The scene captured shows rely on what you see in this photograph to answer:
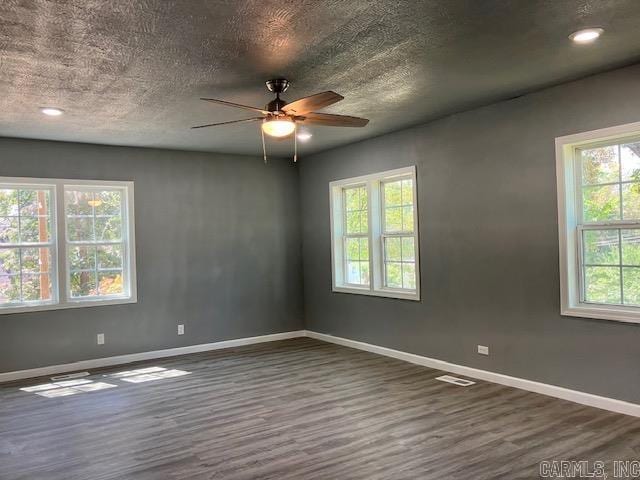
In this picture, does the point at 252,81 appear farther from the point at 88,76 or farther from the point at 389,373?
the point at 389,373

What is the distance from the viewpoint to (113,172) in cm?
608

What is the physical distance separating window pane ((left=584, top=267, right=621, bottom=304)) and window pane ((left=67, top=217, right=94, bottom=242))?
526 cm

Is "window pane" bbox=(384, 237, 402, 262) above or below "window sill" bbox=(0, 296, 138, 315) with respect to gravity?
above

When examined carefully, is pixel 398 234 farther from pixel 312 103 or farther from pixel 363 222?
pixel 312 103

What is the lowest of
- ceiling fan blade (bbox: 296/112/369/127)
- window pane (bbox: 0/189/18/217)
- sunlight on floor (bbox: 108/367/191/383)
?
sunlight on floor (bbox: 108/367/191/383)

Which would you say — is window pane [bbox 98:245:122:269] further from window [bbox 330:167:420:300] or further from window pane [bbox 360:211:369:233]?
window pane [bbox 360:211:369:233]

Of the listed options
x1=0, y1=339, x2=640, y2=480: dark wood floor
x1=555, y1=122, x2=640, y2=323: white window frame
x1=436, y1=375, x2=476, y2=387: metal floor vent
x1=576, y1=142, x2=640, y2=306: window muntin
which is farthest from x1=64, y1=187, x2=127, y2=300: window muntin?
x1=576, y1=142, x2=640, y2=306: window muntin

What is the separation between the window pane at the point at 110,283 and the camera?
607 cm

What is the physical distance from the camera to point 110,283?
20.2 ft

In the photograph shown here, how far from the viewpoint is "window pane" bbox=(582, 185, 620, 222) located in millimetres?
3951

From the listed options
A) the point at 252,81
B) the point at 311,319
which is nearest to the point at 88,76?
the point at 252,81

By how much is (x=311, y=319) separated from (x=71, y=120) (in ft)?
13.6

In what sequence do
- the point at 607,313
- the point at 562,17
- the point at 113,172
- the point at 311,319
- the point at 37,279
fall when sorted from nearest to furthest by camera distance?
the point at 562,17 < the point at 607,313 < the point at 37,279 < the point at 113,172 < the point at 311,319

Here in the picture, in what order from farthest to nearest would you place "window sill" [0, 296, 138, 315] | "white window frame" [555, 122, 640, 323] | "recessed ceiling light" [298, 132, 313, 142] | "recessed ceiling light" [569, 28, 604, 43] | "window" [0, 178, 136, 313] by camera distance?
"recessed ceiling light" [298, 132, 313, 142]
"window" [0, 178, 136, 313]
"window sill" [0, 296, 138, 315]
"white window frame" [555, 122, 640, 323]
"recessed ceiling light" [569, 28, 604, 43]
